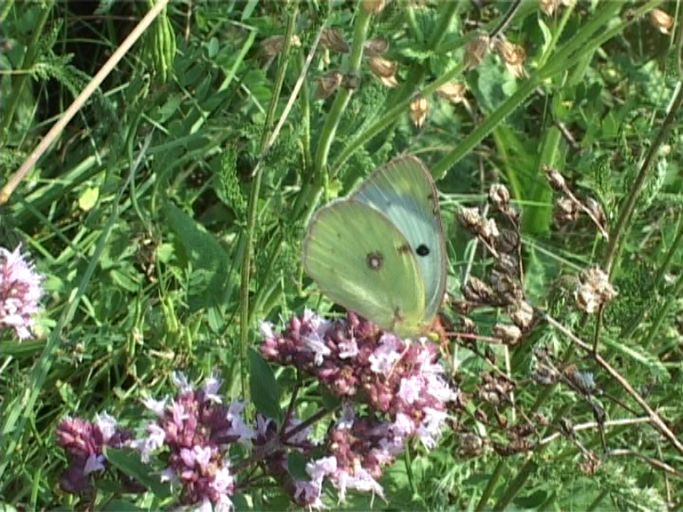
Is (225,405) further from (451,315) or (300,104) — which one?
(300,104)

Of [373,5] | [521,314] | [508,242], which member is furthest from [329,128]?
[521,314]

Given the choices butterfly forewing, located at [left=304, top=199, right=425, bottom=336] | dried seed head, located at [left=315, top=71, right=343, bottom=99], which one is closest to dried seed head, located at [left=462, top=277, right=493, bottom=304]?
butterfly forewing, located at [left=304, top=199, right=425, bottom=336]

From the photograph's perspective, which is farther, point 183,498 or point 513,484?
point 513,484

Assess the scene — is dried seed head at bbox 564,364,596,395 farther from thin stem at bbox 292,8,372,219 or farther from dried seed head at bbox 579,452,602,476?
thin stem at bbox 292,8,372,219

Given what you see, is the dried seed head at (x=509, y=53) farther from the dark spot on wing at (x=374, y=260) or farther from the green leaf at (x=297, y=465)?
the green leaf at (x=297, y=465)

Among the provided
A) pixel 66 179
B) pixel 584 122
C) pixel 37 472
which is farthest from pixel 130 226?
pixel 584 122

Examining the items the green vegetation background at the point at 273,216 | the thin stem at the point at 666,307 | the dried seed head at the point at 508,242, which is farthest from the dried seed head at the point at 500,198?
the thin stem at the point at 666,307

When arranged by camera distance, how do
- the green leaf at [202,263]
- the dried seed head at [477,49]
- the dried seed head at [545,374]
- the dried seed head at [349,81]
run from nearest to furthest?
the dried seed head at [545,374]
the dried seed head at [477,49]
the dried seed head at [349,81]
the green leaf at [202,263]
